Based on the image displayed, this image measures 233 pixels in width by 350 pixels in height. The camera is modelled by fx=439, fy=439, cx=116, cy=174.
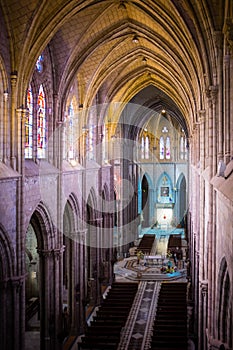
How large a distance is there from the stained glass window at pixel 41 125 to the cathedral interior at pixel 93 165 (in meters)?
0.05

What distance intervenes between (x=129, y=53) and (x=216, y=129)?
14.6 meters

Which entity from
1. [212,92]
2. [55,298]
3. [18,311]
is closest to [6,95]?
[212,92]

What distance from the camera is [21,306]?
55.3 feet

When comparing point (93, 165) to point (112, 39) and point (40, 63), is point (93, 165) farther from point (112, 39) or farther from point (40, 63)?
point (40, 63)

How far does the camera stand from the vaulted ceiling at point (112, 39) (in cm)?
1596

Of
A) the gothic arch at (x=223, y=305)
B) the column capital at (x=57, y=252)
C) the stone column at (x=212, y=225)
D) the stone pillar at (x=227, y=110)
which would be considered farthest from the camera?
the column capital at (x=57, y=252)

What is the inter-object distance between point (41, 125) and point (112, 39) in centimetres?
648

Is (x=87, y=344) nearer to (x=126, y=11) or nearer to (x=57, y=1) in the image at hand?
(x=57, y=1)

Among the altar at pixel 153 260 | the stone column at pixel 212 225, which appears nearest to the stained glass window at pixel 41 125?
the stone column at pixel 212 225

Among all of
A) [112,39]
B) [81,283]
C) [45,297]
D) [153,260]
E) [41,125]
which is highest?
[112,39]

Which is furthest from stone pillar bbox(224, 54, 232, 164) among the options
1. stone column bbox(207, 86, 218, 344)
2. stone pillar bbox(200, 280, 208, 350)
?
stone pillar bbox(200, 280, 208, 350)

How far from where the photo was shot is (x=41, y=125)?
21016mm

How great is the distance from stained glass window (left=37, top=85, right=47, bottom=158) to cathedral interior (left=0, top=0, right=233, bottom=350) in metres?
0.05

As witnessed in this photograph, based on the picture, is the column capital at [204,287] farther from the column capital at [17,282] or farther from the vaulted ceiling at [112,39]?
the vaulted ceiling at [112,39]
